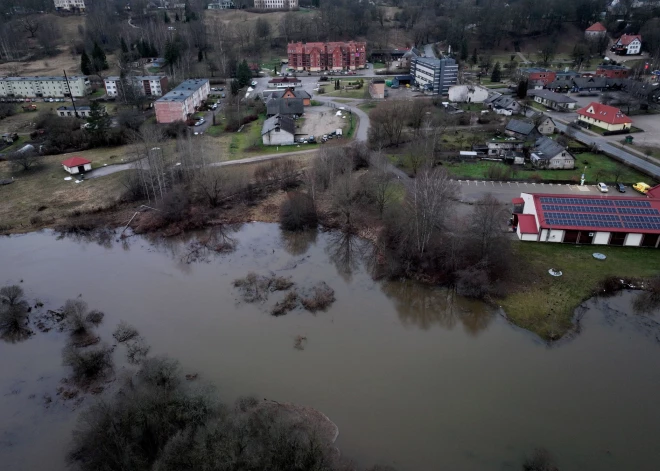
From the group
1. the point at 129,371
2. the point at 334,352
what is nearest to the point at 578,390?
the point at 334,352

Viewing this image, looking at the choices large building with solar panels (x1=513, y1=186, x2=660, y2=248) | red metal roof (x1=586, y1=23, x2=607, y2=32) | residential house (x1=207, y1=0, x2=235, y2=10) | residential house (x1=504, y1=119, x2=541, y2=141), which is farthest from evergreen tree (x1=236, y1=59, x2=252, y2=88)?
red metal roof (x1=586, y1=23, x2=607, y2=32)

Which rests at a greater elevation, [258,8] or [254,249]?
[258,8]

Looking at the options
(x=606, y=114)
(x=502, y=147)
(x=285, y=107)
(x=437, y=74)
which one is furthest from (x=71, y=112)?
(x=606, y=114)

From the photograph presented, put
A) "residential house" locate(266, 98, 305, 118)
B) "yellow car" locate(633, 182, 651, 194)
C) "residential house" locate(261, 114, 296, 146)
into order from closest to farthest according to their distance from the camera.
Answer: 1. "yellow car" locate(633, 182, 651, 194)
2. "residential house" locate(261, 114, 296, 146)
3. "residential house" locate(266, 98, 305, 118)

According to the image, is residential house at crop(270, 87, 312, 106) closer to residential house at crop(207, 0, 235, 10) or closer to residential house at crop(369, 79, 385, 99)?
residential house at crop(369, 79, 385, 99)

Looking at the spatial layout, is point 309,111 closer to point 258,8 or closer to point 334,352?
point 334,352
